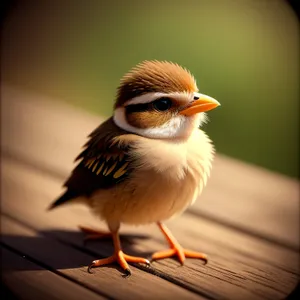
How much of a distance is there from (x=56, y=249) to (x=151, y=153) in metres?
0.62

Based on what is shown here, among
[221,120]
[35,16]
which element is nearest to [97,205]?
[221,120]

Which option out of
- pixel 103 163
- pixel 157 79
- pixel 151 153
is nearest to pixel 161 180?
pixel 151 153

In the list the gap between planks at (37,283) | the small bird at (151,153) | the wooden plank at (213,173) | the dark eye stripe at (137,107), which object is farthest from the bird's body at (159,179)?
the wooden plank at (213,173)

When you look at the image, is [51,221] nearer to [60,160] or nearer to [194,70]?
[60,160]

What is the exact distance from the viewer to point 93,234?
7.72 feet

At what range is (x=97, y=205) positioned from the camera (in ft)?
7.05

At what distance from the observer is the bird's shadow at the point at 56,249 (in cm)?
202

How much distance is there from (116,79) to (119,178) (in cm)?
39

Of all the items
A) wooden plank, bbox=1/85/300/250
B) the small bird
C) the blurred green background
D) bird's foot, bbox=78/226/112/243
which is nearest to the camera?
the small bird

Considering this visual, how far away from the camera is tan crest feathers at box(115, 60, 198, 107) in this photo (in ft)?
5.97

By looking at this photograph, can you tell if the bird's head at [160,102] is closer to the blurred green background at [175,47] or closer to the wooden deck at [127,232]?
the blurred green background at [175,47]

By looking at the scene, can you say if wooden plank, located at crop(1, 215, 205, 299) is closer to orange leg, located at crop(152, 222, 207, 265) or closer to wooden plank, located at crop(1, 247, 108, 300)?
wooden plank, located at crop(1, 247, 108, 300)

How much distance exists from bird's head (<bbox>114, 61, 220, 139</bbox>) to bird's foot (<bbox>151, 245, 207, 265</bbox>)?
474 mm

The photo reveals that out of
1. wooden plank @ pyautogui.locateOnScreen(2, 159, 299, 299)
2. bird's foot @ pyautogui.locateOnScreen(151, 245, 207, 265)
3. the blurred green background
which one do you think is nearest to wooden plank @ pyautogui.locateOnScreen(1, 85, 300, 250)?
wooden plank @ pyautogui.locateOnScreen(2, 159, 299, 299)
